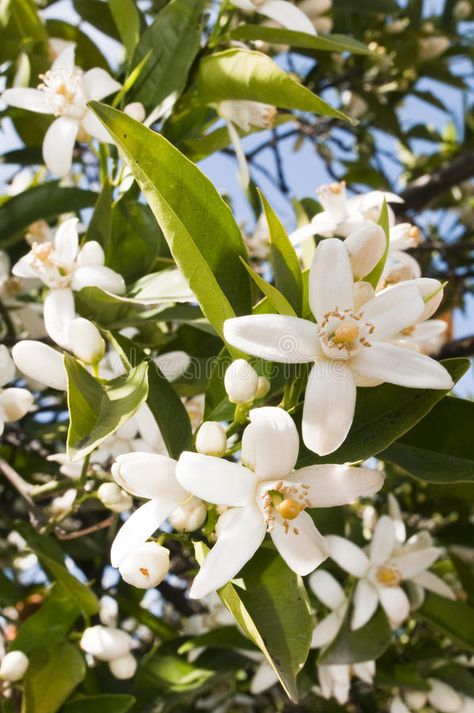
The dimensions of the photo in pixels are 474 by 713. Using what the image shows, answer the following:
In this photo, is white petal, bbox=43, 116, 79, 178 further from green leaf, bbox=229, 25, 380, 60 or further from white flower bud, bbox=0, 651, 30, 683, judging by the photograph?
white flower bud, bbox=0, 651, 30, 683

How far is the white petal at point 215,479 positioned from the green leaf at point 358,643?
1.66 feet

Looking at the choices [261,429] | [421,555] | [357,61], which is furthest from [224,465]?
[357,61]

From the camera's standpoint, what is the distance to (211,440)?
808 mm

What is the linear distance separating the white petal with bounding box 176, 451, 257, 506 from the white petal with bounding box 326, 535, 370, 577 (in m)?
0.52

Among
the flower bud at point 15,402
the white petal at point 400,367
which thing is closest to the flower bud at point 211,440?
the white petal at point 400,367

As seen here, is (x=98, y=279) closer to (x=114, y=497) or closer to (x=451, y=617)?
(x=114, y=497)

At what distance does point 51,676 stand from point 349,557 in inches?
18.8

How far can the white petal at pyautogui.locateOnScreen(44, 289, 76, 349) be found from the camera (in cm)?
101

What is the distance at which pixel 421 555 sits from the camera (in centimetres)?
130

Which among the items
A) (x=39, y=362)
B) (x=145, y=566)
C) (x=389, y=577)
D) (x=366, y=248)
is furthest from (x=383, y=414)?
(x=389, y=577)

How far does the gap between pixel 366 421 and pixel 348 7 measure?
140cm

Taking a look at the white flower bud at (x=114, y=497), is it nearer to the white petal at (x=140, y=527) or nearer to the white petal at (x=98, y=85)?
the white petal at (x=140, y=527)

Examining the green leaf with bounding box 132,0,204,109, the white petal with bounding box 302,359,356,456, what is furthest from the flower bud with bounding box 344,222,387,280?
the green leaf with bounding box 132,0,204,109

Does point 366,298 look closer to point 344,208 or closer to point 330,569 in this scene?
point 344,208
